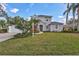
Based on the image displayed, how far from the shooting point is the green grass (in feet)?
11.1

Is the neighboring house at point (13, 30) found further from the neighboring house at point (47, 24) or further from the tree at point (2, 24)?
the neighboring house at point (47, 24)

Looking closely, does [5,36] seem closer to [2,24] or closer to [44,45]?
[2,24]

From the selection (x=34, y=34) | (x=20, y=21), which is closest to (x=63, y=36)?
(x=34, y=34)

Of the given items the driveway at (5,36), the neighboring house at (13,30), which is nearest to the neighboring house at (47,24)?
the neighboring house at (13,30)

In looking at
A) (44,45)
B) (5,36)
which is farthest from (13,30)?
(44,45)

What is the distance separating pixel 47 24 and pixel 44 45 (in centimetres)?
30

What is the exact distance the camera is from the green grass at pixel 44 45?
3383 millimetres

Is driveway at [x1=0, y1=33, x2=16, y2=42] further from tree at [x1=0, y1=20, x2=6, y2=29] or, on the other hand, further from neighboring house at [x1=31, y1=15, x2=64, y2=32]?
neighboring house at [x1=31, y1=15, x2=64, y2=32]

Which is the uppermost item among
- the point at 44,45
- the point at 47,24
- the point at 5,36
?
the point at 47,24

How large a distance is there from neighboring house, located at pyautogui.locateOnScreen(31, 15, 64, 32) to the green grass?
71 millimetres

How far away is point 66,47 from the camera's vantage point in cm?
340

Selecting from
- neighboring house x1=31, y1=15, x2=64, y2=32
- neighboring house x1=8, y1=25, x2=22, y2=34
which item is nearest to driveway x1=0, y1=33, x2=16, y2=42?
neighboring house x1=8, y1=25, x2=22, y2=34

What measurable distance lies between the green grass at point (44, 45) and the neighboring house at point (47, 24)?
7 cm

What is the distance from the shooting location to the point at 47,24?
3.47 metres
